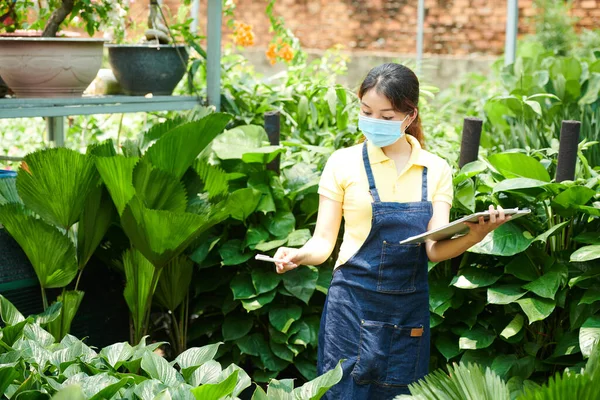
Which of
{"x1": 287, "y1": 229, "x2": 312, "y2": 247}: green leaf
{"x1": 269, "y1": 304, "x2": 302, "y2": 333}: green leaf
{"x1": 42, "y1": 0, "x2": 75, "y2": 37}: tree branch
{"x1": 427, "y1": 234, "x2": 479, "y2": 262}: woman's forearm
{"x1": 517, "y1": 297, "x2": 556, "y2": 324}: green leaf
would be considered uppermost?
{"x1": 42, "y1": 0, "x2": 75, "y2": 37}: tree branch

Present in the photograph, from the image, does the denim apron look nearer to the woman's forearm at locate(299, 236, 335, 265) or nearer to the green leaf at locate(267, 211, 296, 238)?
the woman's forearm at locate(299, 236, 335, 265)

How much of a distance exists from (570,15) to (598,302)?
8.45 meters

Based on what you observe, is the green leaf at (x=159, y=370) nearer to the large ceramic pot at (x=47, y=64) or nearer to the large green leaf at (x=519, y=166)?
the large green leaf at (x=519, y=166)

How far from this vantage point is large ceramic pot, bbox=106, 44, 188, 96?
150 inches

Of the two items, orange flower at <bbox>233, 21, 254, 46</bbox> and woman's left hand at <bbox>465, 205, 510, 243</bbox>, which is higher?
orange flower at <bbox>233, 21, 254, 46</bbox>

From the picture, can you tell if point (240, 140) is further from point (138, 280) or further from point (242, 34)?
point (242, 34)

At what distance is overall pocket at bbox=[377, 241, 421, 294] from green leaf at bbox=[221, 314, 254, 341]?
3.64ft

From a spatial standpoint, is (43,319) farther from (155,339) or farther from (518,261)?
(518,261)

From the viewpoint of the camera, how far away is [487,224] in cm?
224

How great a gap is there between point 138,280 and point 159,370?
1040 millimetres

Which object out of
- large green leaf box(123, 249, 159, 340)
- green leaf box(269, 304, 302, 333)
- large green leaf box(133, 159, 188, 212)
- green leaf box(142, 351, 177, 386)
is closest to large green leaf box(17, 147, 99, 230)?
large green leaf box(133, 159, 188, 212)

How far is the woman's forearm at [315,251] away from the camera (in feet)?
7.90

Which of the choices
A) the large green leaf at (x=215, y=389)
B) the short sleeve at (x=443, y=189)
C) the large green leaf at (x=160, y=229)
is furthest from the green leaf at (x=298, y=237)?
the large green leaf at (x=215, y=389)

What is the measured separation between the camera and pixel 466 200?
3027 mm
